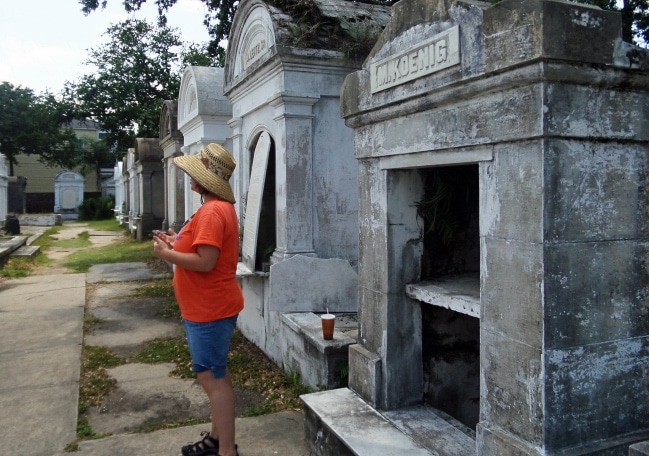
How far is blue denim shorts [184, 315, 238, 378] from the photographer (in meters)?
3.11

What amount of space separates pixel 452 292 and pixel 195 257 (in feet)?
4.27

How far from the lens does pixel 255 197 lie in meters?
5.29

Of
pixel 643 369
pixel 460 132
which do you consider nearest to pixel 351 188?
pixel 460 132

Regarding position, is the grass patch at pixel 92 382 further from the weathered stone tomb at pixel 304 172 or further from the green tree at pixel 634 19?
the green tree at pixel 634 19

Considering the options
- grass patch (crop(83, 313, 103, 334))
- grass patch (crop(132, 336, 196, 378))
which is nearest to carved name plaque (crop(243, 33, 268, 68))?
grass patch (crop(132, 336, 196, 378))

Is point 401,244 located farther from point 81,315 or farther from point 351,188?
point 81,315

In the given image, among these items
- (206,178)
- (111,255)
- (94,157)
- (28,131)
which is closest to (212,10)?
(111,255)

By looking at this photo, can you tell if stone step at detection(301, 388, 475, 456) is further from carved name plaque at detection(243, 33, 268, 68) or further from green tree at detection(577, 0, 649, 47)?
green tree at detection(577, 0, 649, 47)

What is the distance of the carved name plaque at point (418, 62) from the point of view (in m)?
2.33

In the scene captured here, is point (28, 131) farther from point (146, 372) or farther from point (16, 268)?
point (146, 372)

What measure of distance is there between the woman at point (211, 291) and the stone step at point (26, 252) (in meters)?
11.4

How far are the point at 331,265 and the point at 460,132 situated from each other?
8.49 ft

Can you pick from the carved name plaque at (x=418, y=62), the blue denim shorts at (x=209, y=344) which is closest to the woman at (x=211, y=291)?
the blue denim shorts at (x=209, y=344)

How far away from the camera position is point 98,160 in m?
43.7
